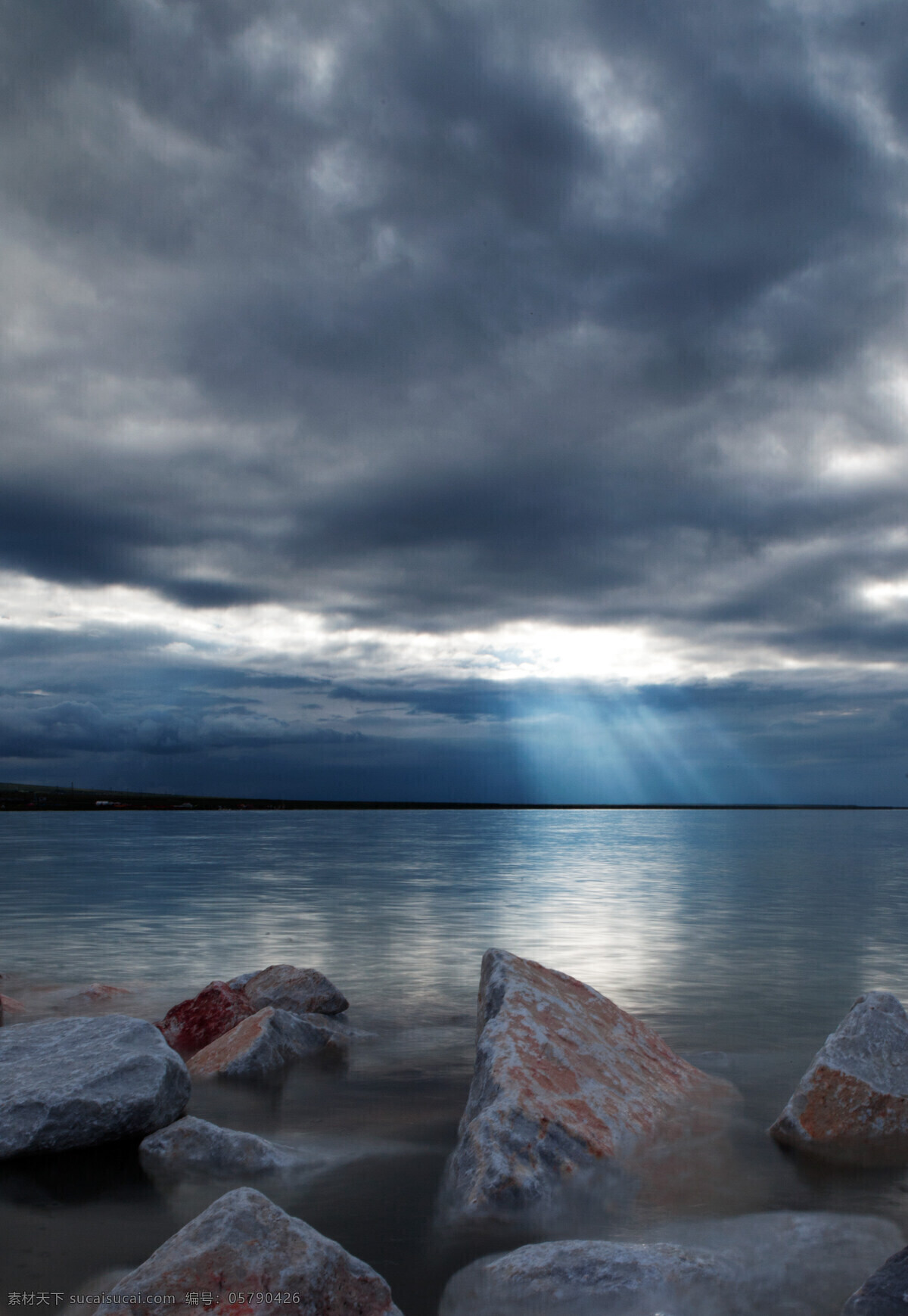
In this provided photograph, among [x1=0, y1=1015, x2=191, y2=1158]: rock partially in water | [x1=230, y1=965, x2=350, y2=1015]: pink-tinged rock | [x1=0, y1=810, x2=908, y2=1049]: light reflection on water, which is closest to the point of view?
[x1=0, y1=1015, x2=191, y2=1158]: rock partially in water

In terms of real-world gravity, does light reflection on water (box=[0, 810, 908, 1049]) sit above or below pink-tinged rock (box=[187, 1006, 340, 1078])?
A: below

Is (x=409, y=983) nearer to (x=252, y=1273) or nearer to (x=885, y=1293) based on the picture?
(x=252, y=1273)

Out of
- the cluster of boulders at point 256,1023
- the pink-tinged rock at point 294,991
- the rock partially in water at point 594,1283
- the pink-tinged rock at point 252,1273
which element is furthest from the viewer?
the pink-tinged rock at point 294,991

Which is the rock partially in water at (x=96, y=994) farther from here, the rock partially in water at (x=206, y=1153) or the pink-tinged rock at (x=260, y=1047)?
the rock partially in water at (x=206, y=1153)

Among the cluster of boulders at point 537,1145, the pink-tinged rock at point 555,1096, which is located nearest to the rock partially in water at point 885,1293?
the cluster of boulders at point 537,1145

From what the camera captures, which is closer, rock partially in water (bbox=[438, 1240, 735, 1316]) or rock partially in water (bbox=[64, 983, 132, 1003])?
rock partially in water (bbox=[438, 1240, 735, 1316])

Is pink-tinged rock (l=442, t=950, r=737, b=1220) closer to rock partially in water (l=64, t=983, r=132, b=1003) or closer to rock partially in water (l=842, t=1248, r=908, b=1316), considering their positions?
rock partially in water (l=842, t=1248, r=908, b=1316)

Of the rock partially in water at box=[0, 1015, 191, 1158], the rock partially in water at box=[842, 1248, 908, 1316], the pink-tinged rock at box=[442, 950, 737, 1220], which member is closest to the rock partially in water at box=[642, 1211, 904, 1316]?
the rock partially in water at box=[842, 1248, 908, 1316]

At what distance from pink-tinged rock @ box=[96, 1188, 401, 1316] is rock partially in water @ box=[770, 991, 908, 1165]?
3.69 m

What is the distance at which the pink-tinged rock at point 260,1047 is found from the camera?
796cm

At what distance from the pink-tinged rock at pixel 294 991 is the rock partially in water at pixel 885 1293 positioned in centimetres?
709

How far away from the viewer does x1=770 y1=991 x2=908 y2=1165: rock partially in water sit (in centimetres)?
618

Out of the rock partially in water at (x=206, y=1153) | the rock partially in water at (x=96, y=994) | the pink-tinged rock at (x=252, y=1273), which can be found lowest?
the rock partially in water at (x=96, y=994)

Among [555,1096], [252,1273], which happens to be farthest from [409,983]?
[252,1273]
